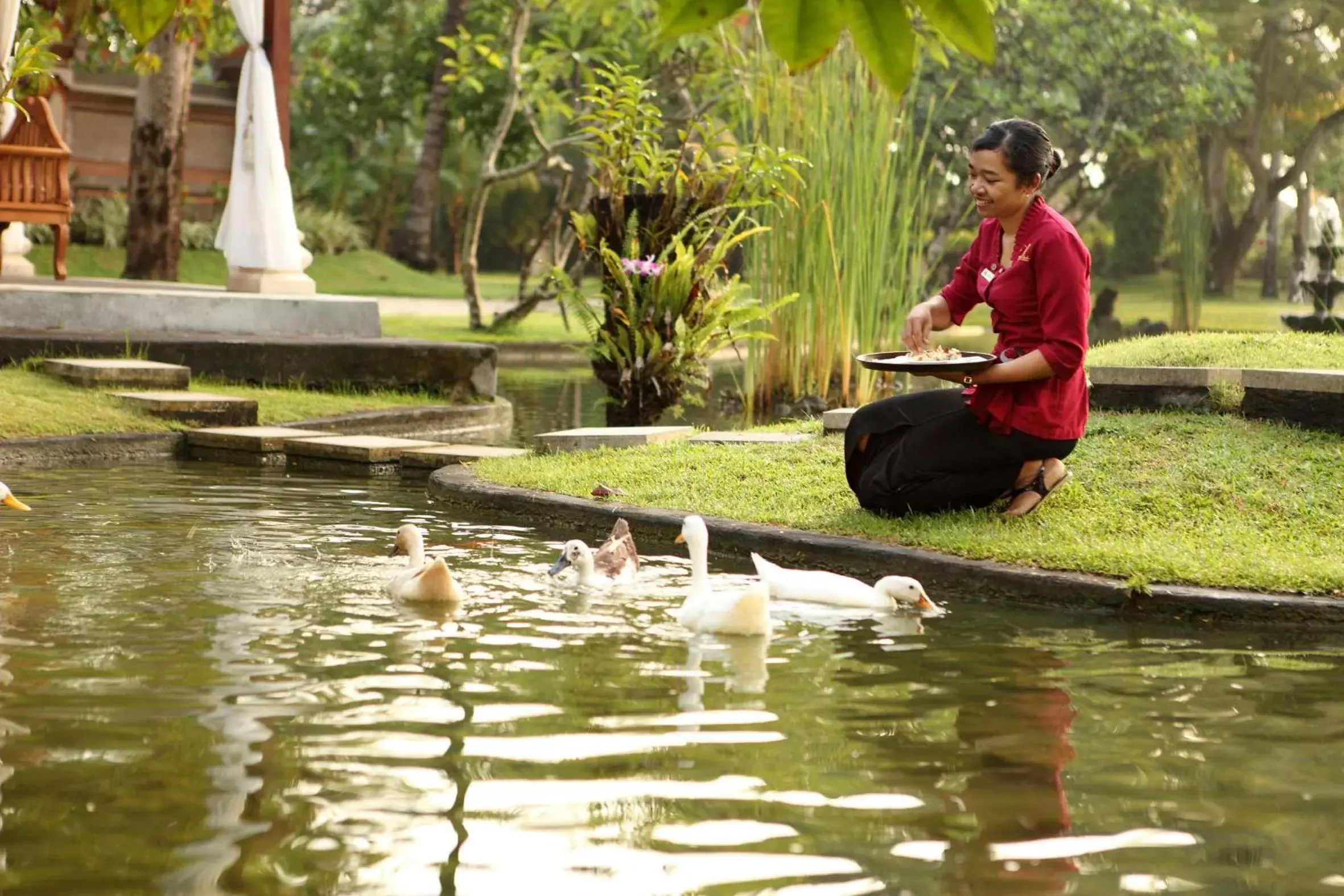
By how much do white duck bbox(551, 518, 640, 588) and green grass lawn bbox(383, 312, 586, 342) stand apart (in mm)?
A: 14096

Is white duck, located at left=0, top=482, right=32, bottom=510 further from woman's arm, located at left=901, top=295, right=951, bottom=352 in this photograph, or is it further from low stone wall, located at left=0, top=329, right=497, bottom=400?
low stone wall, located at left=0, top=329, right=497, bottom=400

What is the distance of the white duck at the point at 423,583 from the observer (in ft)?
19.5

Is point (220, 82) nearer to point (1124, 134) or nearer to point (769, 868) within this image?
point (1124, 134)

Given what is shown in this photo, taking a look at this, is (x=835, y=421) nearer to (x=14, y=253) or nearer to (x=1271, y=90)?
(x=14, y=253)

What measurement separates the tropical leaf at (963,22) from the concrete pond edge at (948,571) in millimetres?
4571

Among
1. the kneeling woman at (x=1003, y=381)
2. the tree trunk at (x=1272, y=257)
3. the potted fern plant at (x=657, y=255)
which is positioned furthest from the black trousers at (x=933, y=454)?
the tree trunk at (x=1272, y=257)

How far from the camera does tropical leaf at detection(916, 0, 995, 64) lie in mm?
1979

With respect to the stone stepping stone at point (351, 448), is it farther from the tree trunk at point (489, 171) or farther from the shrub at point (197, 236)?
the shrub at point (197, 236)

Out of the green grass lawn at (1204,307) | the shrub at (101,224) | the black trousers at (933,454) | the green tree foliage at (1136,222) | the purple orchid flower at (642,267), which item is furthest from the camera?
the green tree foliage at (1136,222)

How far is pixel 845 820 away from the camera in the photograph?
3752 millimetres

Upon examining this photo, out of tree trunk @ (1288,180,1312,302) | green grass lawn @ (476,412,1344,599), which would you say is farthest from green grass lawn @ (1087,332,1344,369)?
tree trunk @ (1288,180,1312,302)

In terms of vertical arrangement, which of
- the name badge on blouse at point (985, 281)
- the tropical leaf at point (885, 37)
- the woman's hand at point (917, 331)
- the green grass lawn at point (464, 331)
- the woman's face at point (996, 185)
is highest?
the woman's face at point (996, 185)

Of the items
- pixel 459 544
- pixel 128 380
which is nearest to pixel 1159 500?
pixel 459 544

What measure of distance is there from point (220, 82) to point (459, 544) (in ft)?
77.7
